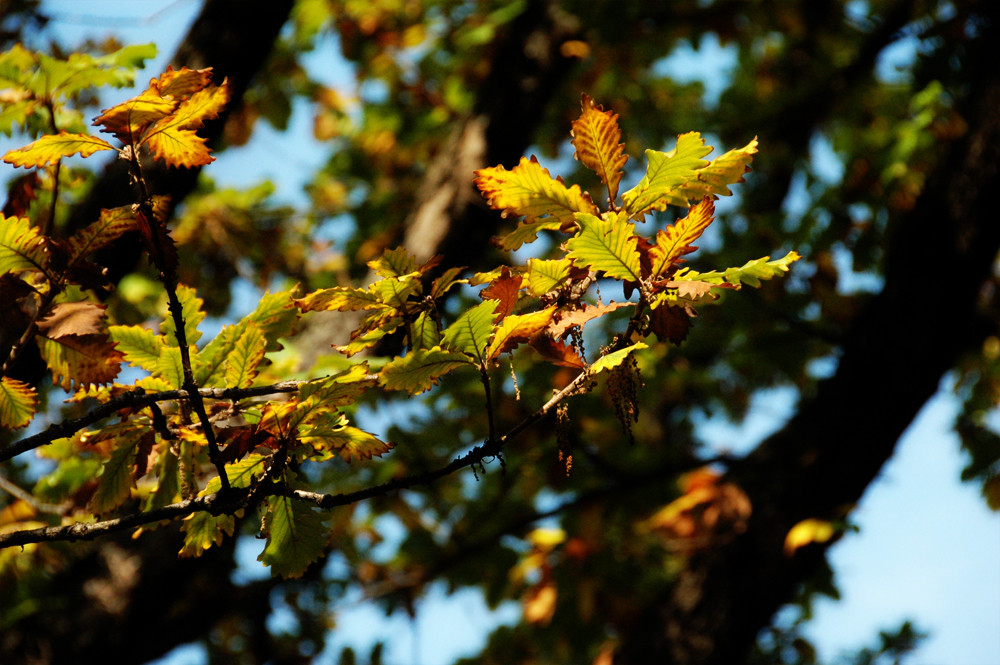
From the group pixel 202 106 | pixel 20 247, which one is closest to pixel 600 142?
pixel 202 106

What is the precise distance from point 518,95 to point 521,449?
1.46m

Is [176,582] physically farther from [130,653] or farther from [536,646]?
[536,646]

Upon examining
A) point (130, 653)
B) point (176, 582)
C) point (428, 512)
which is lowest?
point (130, 653)

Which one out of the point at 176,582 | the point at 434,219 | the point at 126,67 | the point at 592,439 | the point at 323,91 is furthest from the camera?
the point at 323,91

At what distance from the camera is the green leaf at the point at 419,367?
0.83 m

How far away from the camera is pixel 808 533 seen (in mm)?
2357

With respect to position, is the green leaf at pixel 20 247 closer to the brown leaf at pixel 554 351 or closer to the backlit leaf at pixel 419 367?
the backlit leaf at pixel 419 367

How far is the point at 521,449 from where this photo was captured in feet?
8.94

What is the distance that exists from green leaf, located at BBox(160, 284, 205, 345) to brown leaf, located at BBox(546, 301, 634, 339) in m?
0.53

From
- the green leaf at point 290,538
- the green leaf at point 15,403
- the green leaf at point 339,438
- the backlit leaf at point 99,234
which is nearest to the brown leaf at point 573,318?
the green leaf at point 339,438

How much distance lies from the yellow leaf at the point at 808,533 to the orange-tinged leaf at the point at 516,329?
189 cm

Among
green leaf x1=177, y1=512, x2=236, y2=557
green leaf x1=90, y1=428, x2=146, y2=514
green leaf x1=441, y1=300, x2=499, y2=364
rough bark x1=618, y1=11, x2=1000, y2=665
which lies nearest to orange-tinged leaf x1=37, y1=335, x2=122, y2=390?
green leaf x1=90, y1=428, x2=146, y2=514

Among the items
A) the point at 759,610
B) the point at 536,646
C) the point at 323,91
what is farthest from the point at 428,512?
the point at 323,91

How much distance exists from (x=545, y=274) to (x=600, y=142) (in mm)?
197
